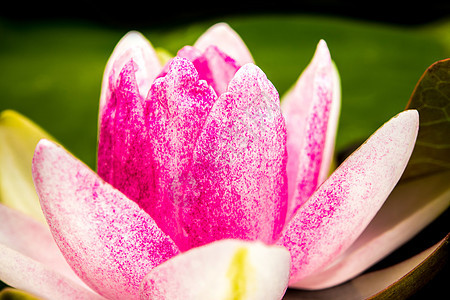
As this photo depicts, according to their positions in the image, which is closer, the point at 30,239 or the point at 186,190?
the point at 186,190

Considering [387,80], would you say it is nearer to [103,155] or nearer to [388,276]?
[388,276]

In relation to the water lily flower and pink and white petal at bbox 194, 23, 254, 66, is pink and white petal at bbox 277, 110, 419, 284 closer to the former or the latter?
the water lily flower

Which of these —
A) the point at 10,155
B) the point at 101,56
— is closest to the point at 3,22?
the point at 101,56

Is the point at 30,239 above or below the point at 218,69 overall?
below

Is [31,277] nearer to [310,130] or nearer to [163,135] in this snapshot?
[163,135]

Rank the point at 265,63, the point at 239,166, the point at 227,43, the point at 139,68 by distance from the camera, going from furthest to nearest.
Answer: the point at 265,63
the point at 227,43
the point at 139,68
the point at 239,166

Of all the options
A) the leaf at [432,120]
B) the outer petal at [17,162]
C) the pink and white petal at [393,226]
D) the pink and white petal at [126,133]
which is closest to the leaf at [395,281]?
the pink and white petal at [393,226]

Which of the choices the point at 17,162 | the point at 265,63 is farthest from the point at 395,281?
the point at 265,63

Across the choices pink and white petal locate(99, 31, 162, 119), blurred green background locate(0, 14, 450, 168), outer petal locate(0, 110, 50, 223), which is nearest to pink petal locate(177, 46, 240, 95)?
pink and white petal locate(99, 31, 162, 119)
